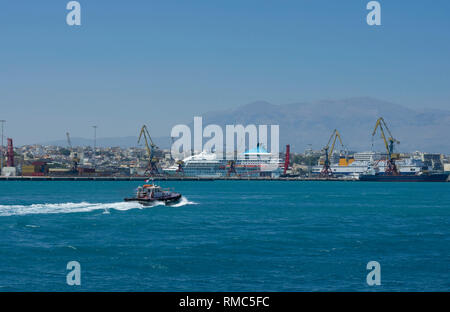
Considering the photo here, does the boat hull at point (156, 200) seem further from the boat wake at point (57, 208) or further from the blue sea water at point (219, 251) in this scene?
the blue sea water at point (219, 251)

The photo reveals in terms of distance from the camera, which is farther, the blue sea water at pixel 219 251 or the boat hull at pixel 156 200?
the boat hull at pixel 156 200

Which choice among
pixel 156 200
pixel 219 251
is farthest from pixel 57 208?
pixel 219 251

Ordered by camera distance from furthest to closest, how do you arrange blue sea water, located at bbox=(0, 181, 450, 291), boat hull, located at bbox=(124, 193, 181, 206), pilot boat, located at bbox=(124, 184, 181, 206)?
pilot boat, located at bbox=(124, 184, 181, 206)
boat hull, located at bbox=(124, 193, 181, 206)
blue sea water, located at bbox=(0, 181, 450, 291)

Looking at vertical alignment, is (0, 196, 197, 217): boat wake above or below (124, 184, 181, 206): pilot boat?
below

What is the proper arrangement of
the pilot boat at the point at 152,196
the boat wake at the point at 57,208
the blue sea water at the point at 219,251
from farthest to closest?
the pilot boat at the point at 152,196, the boat wake at the point at 57,208, the blue sea water at the point at 219,251

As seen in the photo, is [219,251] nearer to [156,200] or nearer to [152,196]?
[156,200]

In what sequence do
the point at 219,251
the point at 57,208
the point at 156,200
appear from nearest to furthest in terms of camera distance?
1. the point at 219,251
2. the point at 57,208
3. the point at 156,200

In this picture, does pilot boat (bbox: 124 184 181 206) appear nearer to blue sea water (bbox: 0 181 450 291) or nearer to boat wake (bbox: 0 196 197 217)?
boat wake (bbox: 0 196 197 217)

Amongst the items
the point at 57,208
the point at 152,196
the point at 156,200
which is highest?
the point at 152,196

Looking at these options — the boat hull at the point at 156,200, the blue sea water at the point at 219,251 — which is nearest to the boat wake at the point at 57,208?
the boat hull at the point at 156,200

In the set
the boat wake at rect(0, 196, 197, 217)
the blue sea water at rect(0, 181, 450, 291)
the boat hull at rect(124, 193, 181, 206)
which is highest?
the boat hull at rect(124, 193, 181, 206)

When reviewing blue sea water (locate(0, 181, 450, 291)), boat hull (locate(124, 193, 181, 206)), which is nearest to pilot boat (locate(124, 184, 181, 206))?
boat hull (locate(124, 193, 181, 206))

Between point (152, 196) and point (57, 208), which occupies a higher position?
point (152, 196)

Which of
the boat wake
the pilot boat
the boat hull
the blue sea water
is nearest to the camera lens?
the blue sea water
